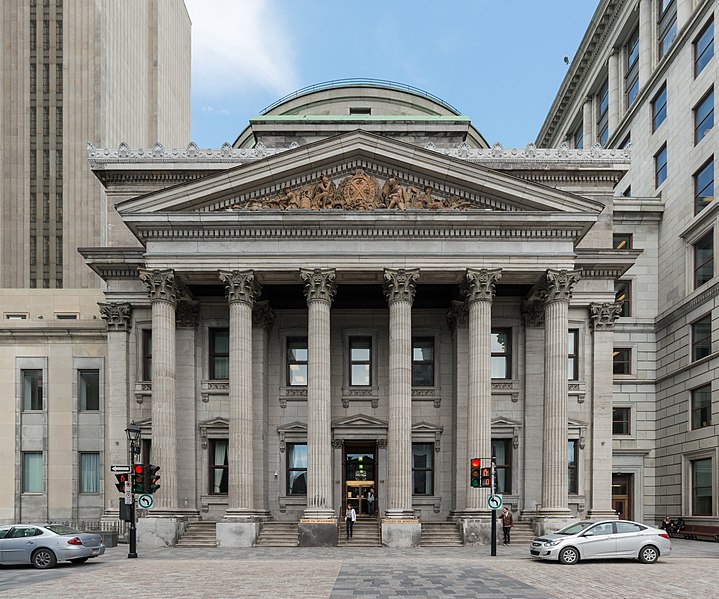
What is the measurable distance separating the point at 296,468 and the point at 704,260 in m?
25.6

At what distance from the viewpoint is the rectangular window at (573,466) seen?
43.6 m

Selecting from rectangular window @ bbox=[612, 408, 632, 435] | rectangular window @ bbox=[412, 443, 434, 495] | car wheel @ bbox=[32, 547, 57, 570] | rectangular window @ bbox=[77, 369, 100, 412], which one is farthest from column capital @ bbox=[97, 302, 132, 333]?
rectangular window @ bbox=[612, 408, 632, 435]

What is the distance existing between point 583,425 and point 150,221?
23.1 m

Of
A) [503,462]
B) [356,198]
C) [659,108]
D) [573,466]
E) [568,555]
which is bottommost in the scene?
[568,555]

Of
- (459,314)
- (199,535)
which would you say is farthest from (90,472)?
(459,314)

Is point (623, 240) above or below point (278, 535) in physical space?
above

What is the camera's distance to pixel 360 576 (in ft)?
84.4

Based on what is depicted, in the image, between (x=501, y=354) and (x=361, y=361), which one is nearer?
(x=501, y=354)

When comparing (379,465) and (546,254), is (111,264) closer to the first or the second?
(379,465)

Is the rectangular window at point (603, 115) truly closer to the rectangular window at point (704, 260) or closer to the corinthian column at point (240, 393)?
the rectangular window at point (704, 260)

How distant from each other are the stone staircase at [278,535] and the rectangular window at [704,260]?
1050 inches

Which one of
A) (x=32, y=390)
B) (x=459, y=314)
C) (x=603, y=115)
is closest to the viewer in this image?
(x=459, y=314)

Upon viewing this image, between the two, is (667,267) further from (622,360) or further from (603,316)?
(603,316)

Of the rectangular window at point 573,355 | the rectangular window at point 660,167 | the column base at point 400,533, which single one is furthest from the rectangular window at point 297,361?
the rectangular window at point 660,167
